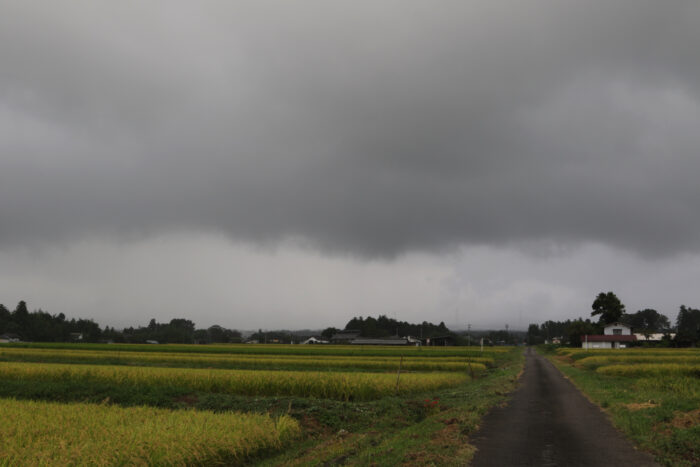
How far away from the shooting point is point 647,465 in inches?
465

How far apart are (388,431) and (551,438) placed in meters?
5.63

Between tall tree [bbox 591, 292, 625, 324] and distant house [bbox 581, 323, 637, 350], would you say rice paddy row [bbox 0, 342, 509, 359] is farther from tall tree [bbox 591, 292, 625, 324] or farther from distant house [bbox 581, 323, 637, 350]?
tall tree [bbox 591, 292, 625, 324]

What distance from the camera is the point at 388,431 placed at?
17.3 metres

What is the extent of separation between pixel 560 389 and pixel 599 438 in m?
17.3

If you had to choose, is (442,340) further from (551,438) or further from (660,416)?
(551,438)

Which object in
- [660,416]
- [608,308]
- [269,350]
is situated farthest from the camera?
[608,308]

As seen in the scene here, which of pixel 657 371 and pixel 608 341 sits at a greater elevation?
pixel 657 371

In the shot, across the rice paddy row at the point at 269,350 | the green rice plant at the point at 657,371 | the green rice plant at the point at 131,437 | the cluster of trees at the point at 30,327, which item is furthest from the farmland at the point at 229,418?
the cluster of trees at the point at 30,327

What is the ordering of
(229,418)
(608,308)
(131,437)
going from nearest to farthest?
(131,437), (229,418), (608,308)

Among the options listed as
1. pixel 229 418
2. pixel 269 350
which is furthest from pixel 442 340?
pixel 229 418

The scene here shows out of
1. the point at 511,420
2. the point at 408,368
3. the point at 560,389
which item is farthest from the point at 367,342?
the point at 511,420

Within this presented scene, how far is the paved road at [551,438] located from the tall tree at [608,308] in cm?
13304

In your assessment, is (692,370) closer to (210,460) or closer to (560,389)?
(560,389)

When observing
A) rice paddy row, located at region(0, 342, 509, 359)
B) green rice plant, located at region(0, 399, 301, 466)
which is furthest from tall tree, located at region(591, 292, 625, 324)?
green rice plant, located at region(0, 399, 301, 466)
